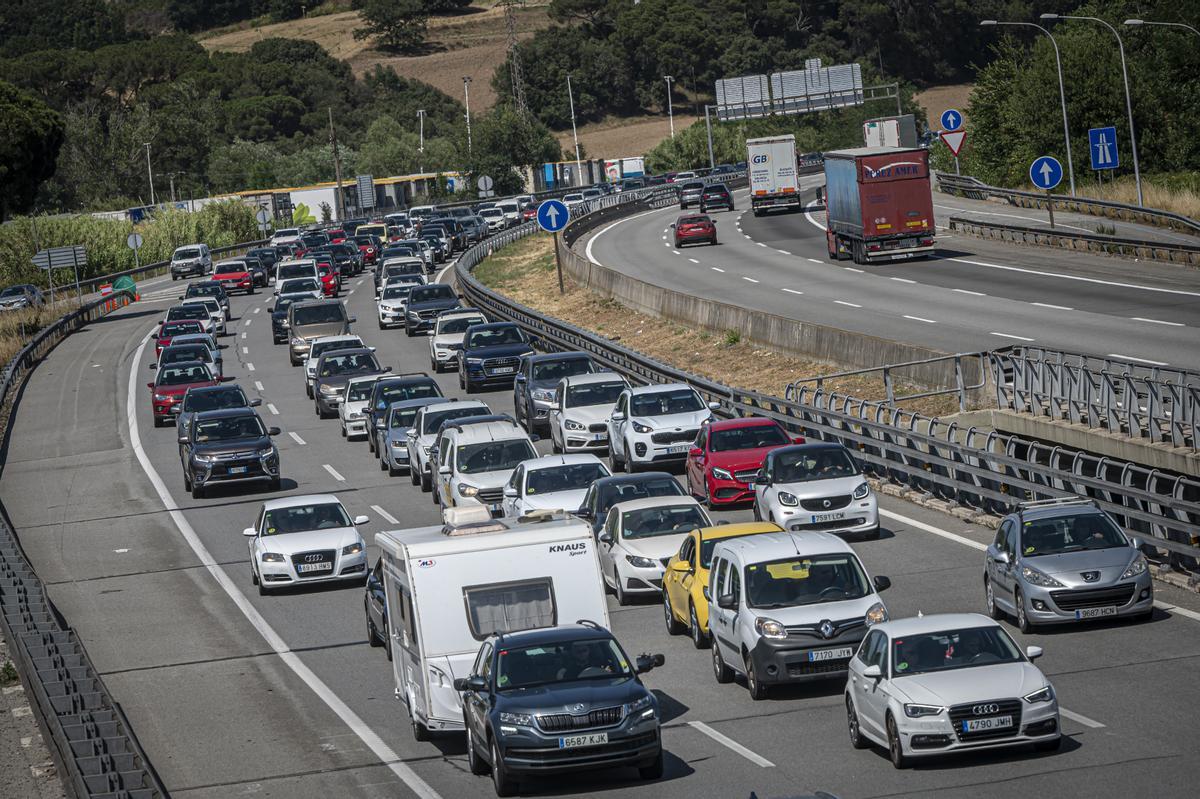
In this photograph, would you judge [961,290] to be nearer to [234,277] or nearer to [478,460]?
[478,460]

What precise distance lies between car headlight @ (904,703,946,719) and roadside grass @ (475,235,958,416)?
62.7 feet

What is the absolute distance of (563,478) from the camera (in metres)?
25.9

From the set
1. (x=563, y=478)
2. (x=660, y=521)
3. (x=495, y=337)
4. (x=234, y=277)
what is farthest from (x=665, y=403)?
(x=234, y=277)

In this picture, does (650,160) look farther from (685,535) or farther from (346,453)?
(685,535)

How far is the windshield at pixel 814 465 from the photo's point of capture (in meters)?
24.4

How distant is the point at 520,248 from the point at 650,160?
72.5 m

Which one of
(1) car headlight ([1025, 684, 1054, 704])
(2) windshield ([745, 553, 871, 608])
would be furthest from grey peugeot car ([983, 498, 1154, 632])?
(1) car headlight ([1025, 684, 1054, 704])

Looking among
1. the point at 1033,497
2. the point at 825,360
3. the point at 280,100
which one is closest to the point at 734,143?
the point at 280,100

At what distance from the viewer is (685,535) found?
21.9 meters

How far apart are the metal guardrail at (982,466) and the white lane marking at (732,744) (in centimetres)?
703

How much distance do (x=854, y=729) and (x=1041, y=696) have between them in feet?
6.04

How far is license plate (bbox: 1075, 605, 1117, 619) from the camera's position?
1794 centimetres

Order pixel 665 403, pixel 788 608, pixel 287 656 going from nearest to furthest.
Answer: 1. pixel 788 608
2. pixel 287 656
3. pixel 665 403

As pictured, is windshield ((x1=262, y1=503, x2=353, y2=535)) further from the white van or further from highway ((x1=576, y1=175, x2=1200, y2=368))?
highway ((x1=576, y1=175, x2=1200, y2=368))
